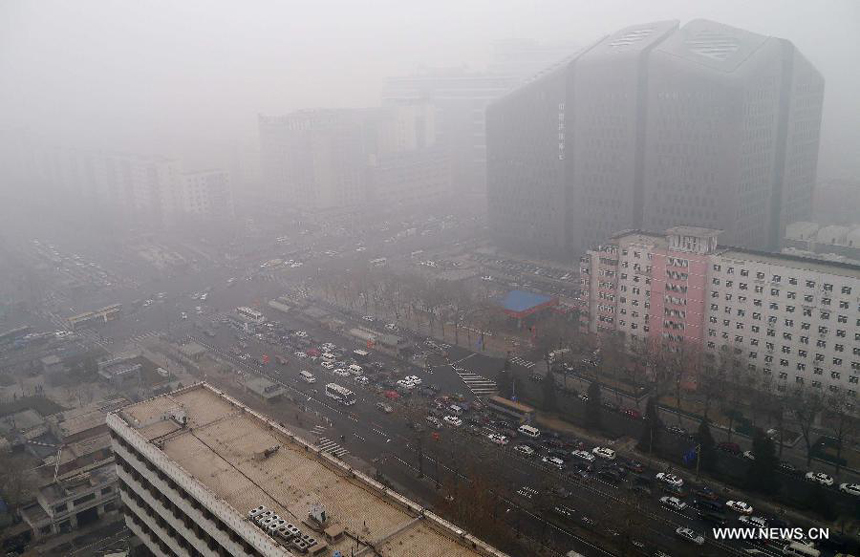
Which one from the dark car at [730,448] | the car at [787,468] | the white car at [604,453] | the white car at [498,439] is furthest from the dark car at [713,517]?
the white car at [498,439]

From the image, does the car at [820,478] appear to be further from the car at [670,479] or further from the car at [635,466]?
the car at [635,466]

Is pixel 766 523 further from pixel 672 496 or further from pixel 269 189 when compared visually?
pixel 269 189

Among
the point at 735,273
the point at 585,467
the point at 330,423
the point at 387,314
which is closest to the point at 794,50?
the point at 735,273

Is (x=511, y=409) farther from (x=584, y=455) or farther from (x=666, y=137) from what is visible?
(x=666, y=137)

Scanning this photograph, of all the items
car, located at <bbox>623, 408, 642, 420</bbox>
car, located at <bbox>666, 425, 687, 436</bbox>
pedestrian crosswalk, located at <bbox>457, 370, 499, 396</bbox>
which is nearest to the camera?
car, located at <bbox>666, 425, 687, 436</bbox>

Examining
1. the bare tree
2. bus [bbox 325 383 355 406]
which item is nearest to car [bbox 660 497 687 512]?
the bare tree

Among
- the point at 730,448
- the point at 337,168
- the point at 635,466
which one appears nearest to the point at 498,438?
the point at 635,466

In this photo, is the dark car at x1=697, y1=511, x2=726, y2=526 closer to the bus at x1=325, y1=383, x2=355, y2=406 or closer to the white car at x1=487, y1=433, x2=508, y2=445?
the white car at x1=487, y1=433, x2=508, y2=445
